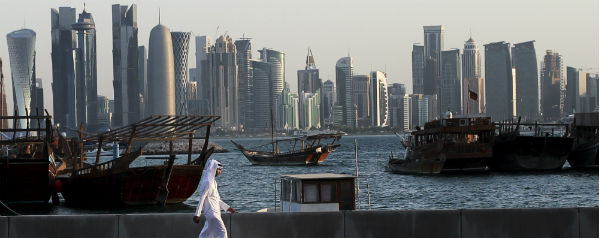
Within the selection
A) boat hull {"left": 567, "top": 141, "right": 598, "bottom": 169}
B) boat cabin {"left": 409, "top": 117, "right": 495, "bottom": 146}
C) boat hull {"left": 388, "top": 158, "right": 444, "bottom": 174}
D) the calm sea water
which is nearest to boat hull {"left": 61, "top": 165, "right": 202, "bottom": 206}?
the calm sea water

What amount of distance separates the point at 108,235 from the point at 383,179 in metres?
65.6

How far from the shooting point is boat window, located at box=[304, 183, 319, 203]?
2089 cm

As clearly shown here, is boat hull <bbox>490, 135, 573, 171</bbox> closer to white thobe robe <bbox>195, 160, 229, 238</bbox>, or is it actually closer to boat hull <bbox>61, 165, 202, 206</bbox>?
boat hull <bbox>61, 165, 202, 206</bbox>

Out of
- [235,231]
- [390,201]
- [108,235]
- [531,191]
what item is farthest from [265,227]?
[531,191]

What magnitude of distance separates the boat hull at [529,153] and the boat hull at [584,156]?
2.38 metres

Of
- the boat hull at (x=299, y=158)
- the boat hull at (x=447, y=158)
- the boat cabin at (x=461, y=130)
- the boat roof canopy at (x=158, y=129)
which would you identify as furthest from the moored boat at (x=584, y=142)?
the boat roof canopy at (x=158, y=129)

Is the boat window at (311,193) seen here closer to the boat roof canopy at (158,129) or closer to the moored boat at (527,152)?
the boat roof canopy at (158,129)

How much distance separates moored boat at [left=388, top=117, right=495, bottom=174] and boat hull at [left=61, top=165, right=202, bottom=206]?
32947 mm

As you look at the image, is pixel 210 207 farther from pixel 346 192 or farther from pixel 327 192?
pixel 346 192

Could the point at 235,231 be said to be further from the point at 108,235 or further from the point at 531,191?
the point at 531,191

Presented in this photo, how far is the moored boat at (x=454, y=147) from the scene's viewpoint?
262 ft

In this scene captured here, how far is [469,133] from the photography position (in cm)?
8194

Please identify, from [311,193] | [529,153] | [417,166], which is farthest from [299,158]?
[311,193]

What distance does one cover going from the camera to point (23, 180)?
155ft
